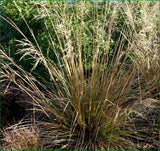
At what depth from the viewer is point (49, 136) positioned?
2547 mm

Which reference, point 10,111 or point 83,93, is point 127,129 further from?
point 10,111

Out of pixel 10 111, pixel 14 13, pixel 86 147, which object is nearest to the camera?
pixel 86 147

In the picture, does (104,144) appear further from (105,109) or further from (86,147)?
(105,109)

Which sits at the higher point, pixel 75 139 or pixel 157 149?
pixel 75 139

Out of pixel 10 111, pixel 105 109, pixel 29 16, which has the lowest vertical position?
pixel 10 111

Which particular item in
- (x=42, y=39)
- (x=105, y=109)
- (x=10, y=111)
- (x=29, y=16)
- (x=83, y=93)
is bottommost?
(x=10, y=111)

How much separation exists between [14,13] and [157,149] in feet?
9.28

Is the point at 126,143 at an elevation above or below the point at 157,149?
above

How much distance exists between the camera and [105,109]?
8.36 feet

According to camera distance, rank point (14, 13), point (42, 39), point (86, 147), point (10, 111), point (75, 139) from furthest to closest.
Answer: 1. point (10, 111)
2. point (14, 13)
3. point (42, 39)
4. point (75, 139)
5. point (86, 147)

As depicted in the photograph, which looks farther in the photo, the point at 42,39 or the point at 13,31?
the point at 13,31

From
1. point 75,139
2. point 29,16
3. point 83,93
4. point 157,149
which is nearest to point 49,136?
point 75,139

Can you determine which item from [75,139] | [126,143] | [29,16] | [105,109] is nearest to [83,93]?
[105,109]

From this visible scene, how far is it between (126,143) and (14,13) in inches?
100
